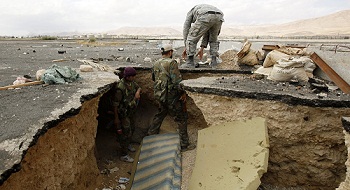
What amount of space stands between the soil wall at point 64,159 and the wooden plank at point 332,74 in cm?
327

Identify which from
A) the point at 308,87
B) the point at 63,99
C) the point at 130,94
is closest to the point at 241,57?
the point at 308,87

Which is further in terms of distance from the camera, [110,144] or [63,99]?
[110,144]

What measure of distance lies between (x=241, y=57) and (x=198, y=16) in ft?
4.45

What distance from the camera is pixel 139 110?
589 cm

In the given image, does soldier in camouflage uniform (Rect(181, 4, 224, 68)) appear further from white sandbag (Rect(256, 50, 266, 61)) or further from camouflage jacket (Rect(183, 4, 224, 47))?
white sandbag (Rect(256, 50, 266, 61))

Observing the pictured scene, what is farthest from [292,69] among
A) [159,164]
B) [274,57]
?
[159,164]

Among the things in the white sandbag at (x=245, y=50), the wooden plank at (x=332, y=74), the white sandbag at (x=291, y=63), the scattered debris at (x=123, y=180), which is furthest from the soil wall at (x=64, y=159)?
the white sandbag at (x=245, y=50)

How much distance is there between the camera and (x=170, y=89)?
4250mm

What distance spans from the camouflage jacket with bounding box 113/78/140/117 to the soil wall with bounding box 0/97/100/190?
69 centimetres

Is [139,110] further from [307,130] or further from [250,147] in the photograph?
[307,130]

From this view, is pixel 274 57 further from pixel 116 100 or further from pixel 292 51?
pixel 116 100

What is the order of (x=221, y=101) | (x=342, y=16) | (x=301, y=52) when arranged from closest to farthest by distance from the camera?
1. (x=221, y=101)
2. (x=301, y=52)
3. (x=342, y=16)

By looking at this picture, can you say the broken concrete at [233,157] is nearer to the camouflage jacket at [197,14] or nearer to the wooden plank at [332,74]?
the wooden plank at [332,74]

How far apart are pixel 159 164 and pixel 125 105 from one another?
115 cm
